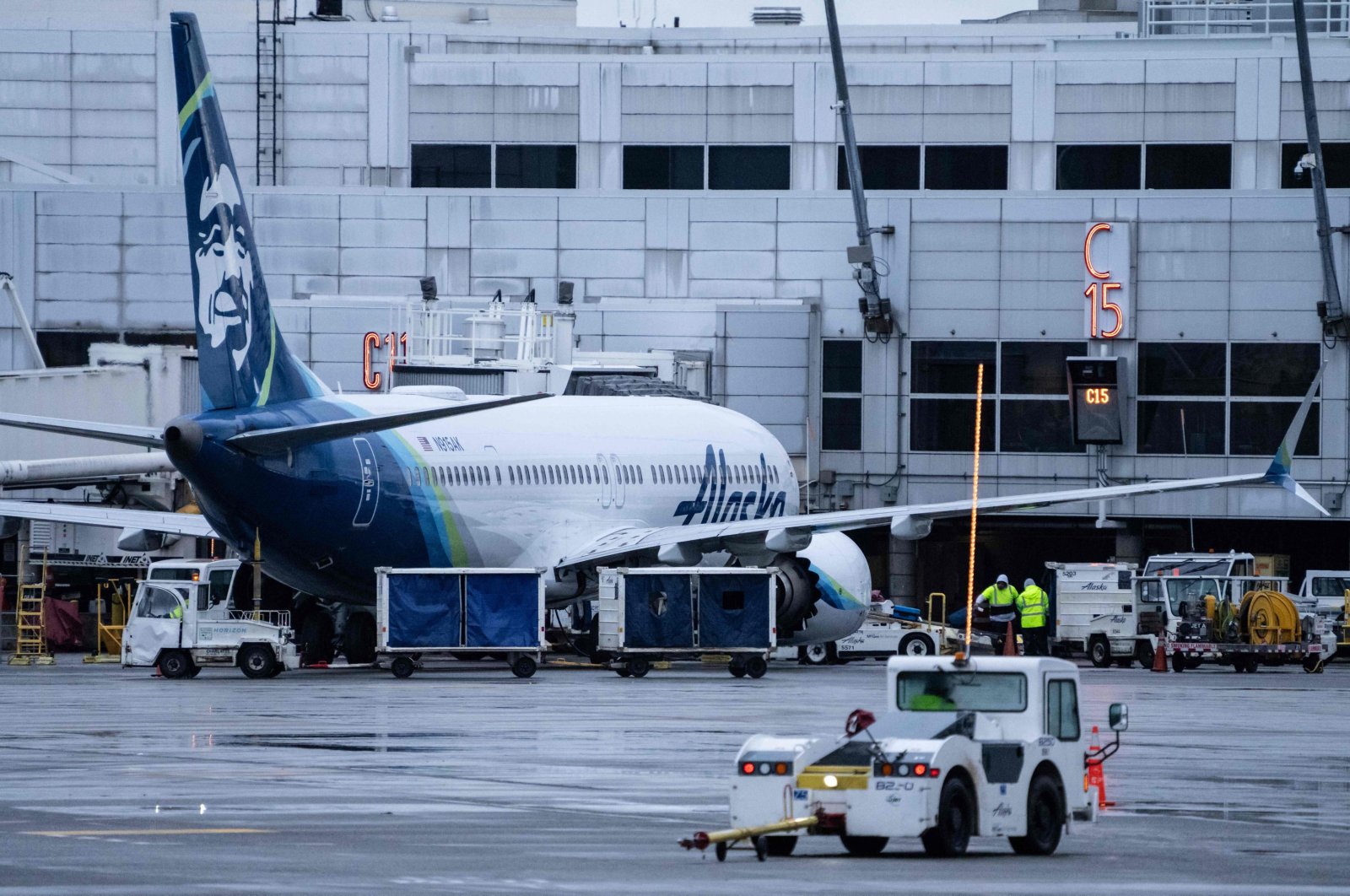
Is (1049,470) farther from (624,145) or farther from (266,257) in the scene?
(266,257)

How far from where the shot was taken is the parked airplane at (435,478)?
3600cm

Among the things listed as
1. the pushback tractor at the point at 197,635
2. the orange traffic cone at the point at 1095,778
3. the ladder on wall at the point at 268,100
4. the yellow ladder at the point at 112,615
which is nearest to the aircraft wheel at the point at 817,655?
the pushback tractor at the point at 197,635

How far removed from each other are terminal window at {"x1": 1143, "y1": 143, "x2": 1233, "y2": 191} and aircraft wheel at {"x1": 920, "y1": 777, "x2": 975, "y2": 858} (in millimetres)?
54567

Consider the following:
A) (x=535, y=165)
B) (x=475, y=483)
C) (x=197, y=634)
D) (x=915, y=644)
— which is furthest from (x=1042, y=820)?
(x=535, y=165)

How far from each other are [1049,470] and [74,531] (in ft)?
84.5

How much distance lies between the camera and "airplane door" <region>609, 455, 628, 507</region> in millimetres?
45469

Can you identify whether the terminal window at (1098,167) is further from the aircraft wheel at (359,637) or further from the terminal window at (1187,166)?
the aircraft wheel at (359,637)

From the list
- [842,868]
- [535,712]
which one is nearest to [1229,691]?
[535,712]

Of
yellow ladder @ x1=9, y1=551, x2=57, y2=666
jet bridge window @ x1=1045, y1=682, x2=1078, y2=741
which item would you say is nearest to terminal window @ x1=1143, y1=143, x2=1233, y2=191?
yellow ladder @ x1=9, y1=551, x2=57, y2=666

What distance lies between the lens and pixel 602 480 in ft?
148

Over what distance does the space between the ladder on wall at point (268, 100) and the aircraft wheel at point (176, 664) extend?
36.9m

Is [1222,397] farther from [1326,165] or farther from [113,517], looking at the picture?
[113,517]

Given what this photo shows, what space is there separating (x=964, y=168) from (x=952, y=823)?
183 feet

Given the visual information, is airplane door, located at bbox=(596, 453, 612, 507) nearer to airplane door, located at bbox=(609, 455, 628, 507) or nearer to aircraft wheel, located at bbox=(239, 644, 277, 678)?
airplane door, located at bbox=(609, 455, 628, 507)
